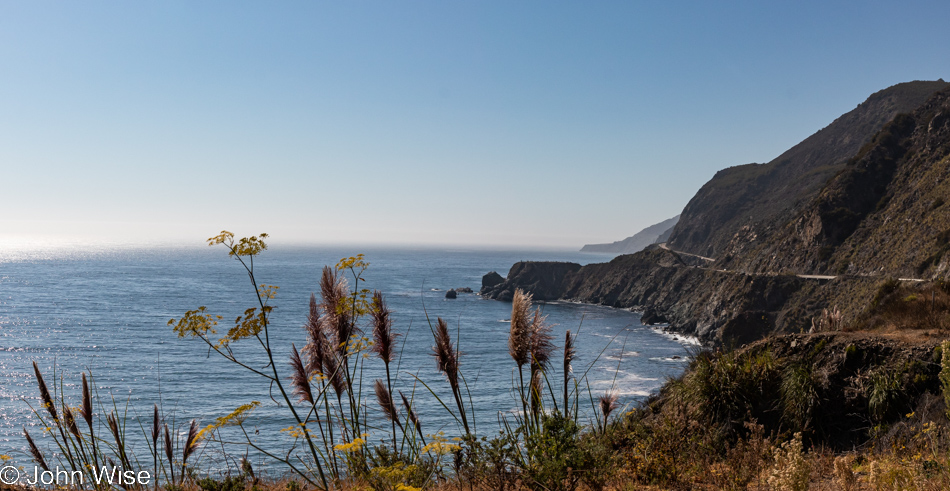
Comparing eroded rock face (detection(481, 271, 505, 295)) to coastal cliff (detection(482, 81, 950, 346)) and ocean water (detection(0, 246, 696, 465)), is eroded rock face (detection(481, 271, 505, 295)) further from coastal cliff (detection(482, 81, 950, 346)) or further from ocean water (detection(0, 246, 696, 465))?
ocean water (detection(0, 246, 696, 465))

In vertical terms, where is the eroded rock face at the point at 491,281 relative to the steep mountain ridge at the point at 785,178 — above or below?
below

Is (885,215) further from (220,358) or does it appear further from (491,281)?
(491,281)

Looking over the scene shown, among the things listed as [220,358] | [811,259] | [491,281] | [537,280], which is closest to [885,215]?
[811,259]

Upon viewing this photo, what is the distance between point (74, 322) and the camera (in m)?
75.0

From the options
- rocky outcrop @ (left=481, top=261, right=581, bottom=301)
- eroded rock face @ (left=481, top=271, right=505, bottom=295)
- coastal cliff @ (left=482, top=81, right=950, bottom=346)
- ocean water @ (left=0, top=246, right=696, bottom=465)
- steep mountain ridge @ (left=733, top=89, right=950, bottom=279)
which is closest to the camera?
ocean water @ (left=0, top=246, right=696, bottom=465)

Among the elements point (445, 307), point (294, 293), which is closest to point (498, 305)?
point (445, 307)

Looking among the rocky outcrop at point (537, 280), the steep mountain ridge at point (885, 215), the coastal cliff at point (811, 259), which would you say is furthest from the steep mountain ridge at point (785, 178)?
the steep mountain ridge at point (885, 215)

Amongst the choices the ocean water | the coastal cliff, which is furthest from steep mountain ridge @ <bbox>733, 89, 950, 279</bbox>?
the ocean water

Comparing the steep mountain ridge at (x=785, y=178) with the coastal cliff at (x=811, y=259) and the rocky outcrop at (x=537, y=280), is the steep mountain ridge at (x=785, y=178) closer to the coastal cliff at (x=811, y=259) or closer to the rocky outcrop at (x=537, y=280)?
the coastal cliff at (x=811, y=259)

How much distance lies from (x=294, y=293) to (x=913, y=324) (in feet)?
367

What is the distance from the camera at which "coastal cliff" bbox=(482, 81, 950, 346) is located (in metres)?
53.8

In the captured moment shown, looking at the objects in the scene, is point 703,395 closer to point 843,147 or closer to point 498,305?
point 498,305

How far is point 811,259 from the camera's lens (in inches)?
2699

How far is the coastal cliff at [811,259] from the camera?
2119 inches
